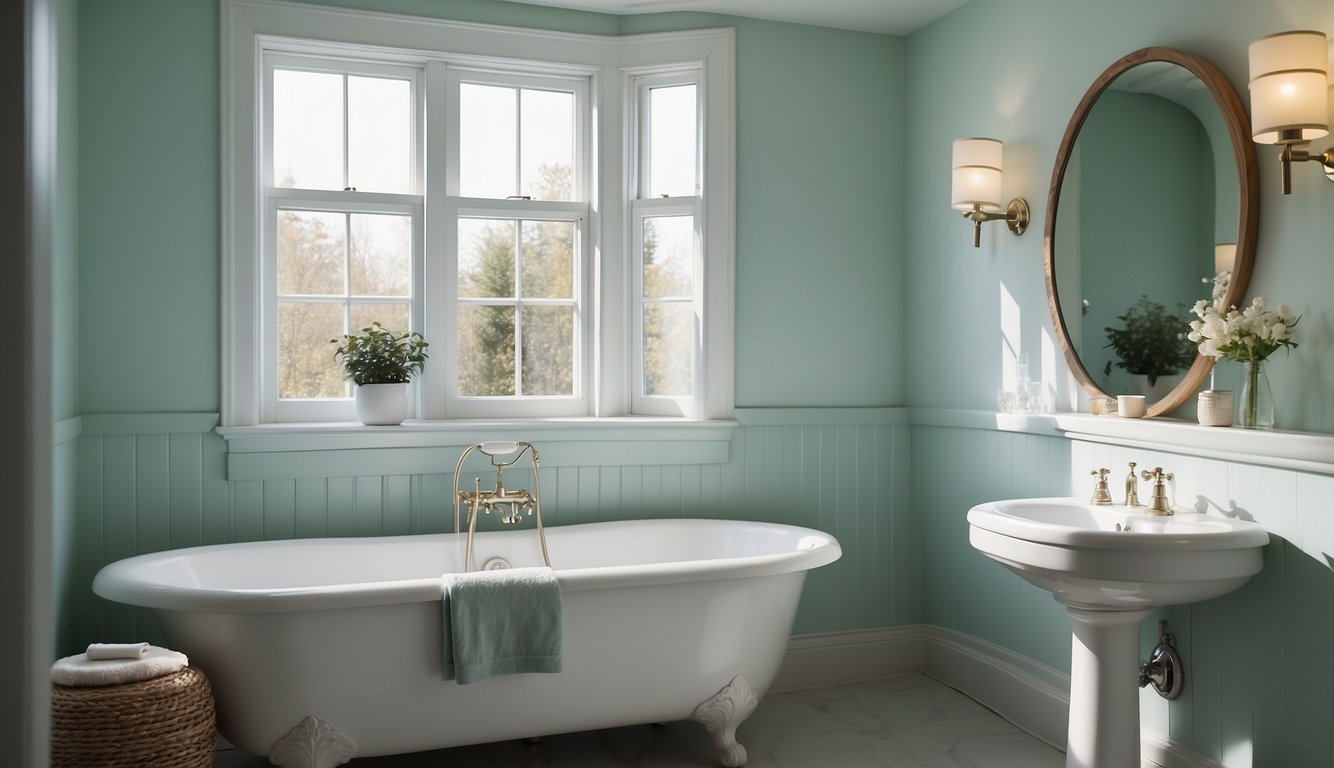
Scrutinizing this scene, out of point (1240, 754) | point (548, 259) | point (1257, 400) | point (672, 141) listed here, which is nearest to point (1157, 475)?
point (1257, 400)

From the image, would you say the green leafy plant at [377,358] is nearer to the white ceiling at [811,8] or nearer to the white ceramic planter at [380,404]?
the white ceramic planter at [380,404]

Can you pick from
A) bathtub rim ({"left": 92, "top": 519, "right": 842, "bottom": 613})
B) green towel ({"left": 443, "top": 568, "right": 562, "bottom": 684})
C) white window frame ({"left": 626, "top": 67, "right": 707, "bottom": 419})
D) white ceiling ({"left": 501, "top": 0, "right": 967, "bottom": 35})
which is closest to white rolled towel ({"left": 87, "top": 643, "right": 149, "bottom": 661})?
bathtub rim ({"left": 92, "top": 519, "right": 842, "bottom": 613})

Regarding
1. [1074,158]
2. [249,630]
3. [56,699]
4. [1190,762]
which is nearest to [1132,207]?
[1074,158]

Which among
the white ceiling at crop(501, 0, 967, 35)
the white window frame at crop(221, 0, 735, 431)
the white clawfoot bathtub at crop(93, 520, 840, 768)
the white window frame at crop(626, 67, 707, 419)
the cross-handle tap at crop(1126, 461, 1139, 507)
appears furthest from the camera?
the white window frame at crop(626, 67, 707, 419)

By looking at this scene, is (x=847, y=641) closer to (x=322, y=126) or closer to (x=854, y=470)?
(x=854, y=470)

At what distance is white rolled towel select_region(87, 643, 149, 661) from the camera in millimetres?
2273

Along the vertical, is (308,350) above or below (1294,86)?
A: below

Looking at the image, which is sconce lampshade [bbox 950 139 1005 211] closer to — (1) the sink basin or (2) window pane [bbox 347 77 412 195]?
(1) the sink basin

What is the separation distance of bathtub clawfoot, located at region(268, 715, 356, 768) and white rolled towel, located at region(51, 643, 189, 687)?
31 centimetres

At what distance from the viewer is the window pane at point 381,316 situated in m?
3.34

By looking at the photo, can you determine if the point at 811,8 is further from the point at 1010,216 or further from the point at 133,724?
the point at 133,724

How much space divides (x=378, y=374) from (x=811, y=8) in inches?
80.2

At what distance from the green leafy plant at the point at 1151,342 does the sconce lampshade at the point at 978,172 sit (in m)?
0.64

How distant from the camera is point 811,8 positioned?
136 inches
